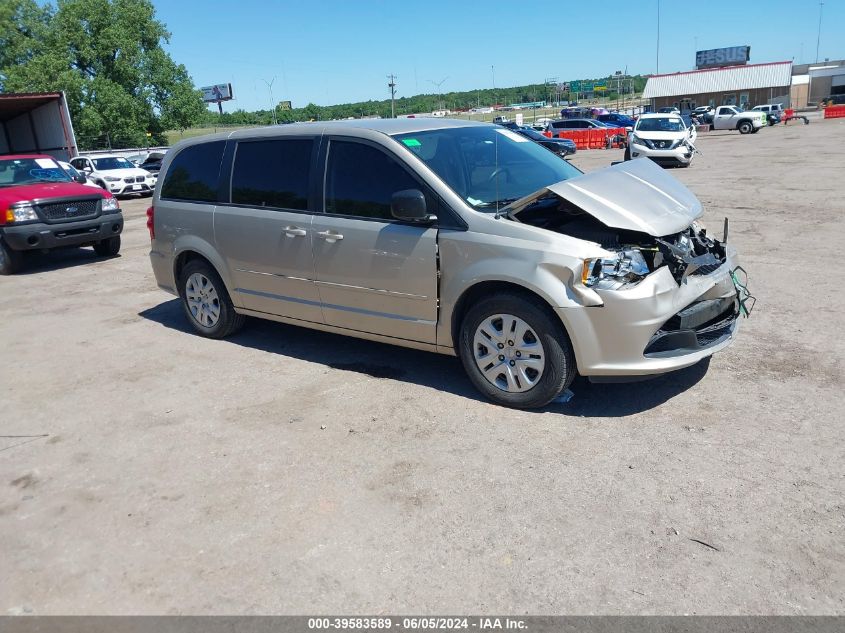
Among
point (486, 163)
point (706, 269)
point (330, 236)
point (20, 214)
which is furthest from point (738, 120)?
point (330, 236)

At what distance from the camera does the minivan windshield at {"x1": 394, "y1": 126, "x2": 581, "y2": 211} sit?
189 inches

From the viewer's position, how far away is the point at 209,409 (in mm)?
4914

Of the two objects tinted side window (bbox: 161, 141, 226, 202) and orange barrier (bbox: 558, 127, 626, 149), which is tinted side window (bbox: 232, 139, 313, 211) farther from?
orange barrier (bbox: 558, 127, 626, 149)

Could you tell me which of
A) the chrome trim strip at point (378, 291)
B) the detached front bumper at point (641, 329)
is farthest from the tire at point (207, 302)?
the detached front bumper at point (641, 329)

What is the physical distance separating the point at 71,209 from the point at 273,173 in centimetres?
657

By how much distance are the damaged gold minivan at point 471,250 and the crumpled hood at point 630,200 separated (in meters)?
0.01

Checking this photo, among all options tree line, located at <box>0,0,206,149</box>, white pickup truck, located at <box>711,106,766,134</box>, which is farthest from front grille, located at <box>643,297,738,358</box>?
tree line, located at <box>0,0,206,149</box>

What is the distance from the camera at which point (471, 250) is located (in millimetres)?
4449

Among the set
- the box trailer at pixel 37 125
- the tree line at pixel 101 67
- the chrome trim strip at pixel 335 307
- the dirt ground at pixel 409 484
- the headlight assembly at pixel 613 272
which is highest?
the tree line at pixel 101 67

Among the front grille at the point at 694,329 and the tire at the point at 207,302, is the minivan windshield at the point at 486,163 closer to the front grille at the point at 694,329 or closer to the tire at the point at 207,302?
the front grille at the point at 694,329

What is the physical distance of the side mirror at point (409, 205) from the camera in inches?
176

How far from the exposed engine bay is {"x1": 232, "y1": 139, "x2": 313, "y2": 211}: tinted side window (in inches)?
75.4

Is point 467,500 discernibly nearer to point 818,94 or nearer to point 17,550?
point 17,550

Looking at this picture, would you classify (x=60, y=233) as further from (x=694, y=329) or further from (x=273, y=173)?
(x=694, y=329)
